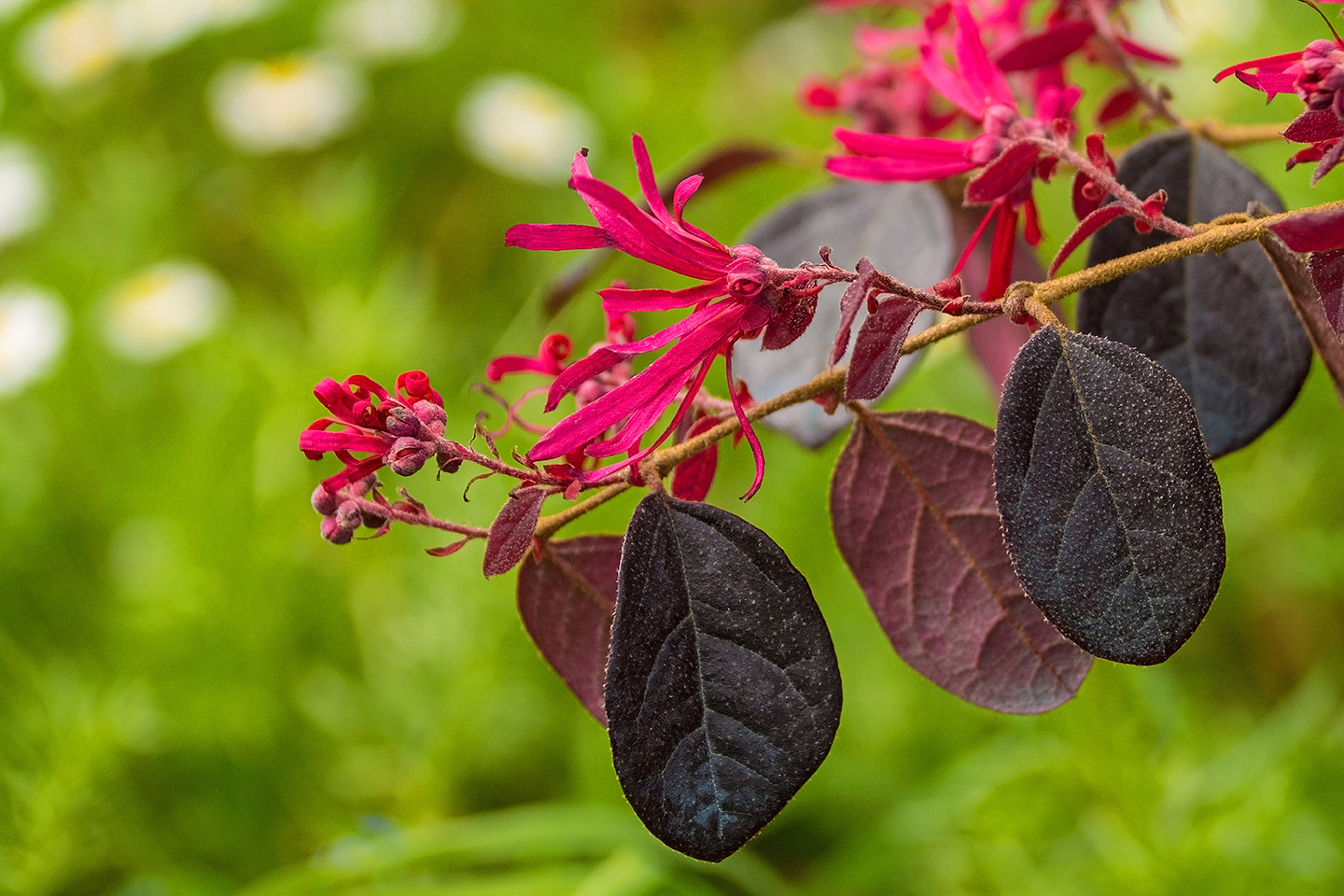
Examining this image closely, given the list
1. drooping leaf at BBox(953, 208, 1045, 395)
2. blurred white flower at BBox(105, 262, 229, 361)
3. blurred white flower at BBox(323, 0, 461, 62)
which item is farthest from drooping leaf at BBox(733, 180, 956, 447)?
blurred white flower at BBox(323, 0, 461, 62)

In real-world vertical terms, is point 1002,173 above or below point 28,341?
above

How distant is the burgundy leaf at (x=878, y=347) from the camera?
0.59 ft

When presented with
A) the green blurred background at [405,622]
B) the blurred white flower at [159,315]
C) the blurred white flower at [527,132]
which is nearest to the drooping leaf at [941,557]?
the green blurred background at [405,622]

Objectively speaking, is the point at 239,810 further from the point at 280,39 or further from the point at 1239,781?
the point at 280,39

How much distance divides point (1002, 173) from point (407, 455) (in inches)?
4.8

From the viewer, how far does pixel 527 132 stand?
119 cm

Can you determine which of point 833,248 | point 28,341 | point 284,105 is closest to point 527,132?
point 284,105

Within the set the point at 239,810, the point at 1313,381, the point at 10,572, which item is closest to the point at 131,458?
the point at 10,572

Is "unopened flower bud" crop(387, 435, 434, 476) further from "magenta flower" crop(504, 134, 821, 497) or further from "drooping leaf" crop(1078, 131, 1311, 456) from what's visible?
"drooping leaf" crop(1078, 131, 1311, 456)

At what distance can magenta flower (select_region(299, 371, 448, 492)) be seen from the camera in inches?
7.1

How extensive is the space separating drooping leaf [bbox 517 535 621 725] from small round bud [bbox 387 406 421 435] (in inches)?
2.2

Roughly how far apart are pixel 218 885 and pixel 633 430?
0.60 meters

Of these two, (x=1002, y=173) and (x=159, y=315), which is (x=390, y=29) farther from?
(x=1002, y=173)

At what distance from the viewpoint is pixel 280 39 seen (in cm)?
158
